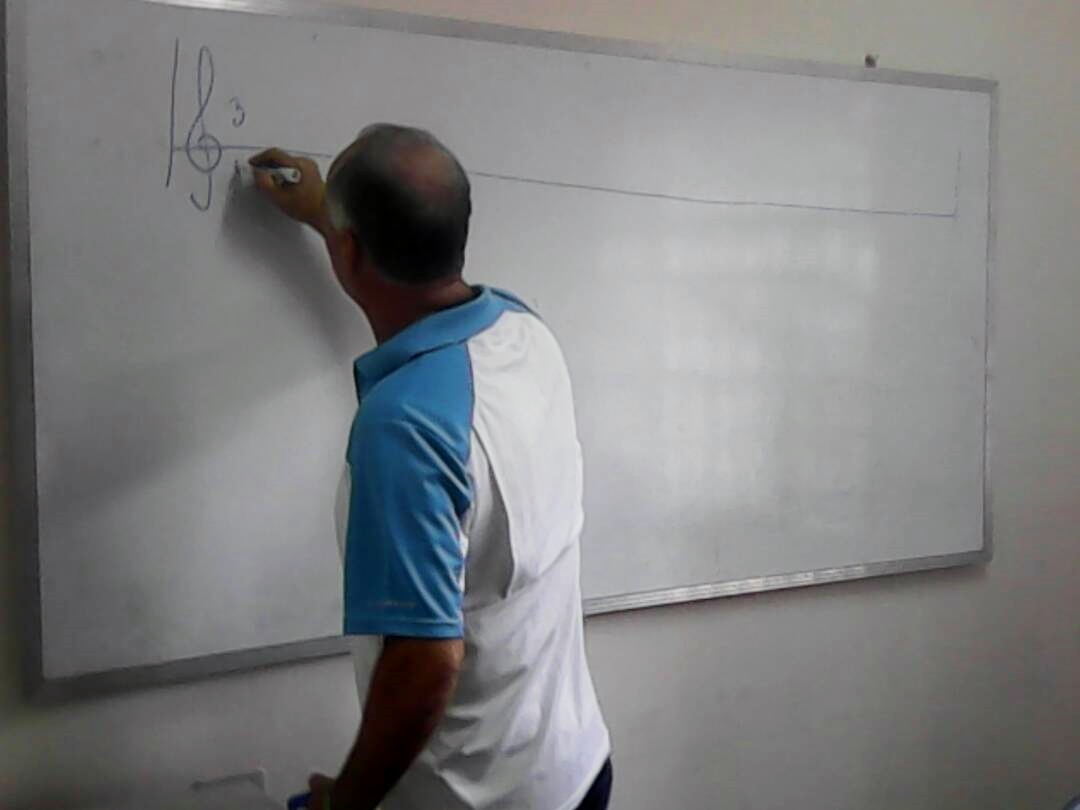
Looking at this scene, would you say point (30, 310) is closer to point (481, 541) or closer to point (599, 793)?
point (481, 541)

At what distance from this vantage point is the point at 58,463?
1.47 metres

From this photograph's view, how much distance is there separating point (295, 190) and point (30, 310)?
376 mm

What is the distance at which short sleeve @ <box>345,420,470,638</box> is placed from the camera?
1.15 m

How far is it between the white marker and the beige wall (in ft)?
1.15

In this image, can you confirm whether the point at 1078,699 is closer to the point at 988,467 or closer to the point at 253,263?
the point at 988,467

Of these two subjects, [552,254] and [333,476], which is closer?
[333,476]

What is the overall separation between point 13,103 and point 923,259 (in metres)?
1.57

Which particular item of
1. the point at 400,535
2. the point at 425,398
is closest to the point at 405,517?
the point at 400,535

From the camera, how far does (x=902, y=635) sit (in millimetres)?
2240

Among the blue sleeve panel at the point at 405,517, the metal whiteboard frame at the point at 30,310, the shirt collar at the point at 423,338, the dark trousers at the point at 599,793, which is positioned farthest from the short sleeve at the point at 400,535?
the metal whiteboard frame at the point at 30,310

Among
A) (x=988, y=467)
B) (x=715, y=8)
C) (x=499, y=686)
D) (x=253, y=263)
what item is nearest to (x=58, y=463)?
(x=253, y=263)

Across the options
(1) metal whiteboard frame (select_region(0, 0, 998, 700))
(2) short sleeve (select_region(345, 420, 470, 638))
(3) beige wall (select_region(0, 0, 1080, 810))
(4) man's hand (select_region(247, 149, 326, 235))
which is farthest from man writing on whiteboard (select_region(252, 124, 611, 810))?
(3) beige wall (select_region(0, 0, 1080, 810))

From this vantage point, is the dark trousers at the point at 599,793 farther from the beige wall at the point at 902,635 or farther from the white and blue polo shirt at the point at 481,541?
the beige wall at the point at 902,635

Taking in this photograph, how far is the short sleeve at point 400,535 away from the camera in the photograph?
3.76 ft
